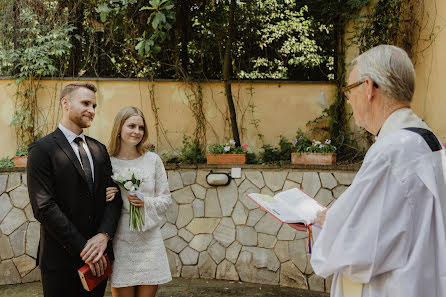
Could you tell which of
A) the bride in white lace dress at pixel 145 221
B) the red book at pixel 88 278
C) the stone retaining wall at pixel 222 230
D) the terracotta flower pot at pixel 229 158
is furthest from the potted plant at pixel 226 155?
the red book at pixel 88 278

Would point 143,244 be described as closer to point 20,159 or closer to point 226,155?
point 226,155

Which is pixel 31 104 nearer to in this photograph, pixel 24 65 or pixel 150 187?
pixel 24 65

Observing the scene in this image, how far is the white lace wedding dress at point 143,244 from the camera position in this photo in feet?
8.38

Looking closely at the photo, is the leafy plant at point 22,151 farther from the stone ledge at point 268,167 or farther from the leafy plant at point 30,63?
the stone ledge at point 268,167

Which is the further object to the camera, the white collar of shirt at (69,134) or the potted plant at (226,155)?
the potted plant at (226,155)

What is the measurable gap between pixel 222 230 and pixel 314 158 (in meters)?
1.43

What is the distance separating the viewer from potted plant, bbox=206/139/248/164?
191 inches

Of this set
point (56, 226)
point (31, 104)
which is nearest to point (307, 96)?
point (31, 104)

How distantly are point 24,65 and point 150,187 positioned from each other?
3406 mm

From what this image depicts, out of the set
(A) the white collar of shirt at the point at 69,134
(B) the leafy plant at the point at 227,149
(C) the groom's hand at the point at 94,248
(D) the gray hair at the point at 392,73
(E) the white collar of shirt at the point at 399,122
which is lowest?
(C) the groom's hand at the point at 94,248

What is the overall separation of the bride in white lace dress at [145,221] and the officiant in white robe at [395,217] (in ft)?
5.18

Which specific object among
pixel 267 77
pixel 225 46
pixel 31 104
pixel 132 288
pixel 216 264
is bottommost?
pixel 216 264

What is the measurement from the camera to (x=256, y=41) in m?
5.67

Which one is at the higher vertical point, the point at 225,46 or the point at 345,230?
the point at 225,46
